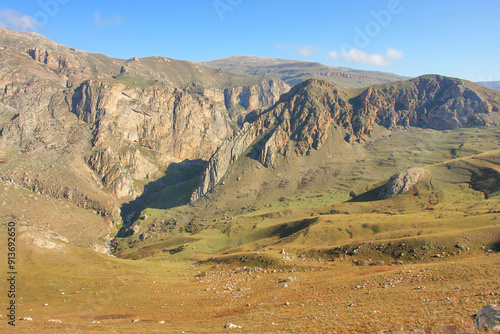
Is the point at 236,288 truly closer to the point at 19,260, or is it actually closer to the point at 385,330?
the point at 385,330

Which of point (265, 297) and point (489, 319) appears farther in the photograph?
point (265, 297)

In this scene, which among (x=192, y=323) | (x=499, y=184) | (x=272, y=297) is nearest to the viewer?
(x=192, y=323)

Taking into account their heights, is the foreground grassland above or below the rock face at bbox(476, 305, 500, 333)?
below

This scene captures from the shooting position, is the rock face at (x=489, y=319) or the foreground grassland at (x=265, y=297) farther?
the foreground grassland at (x=265, y=297)

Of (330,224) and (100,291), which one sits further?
(330,224)

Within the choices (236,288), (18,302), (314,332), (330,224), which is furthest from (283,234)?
(314,332)

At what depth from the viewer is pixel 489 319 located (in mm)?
21172

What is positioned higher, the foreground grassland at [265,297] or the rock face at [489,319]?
the rock face at [489,319]

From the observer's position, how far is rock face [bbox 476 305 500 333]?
20.5m

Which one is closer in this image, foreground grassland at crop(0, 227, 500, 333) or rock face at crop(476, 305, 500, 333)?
rock face at crop(476, 305, 500, 333)

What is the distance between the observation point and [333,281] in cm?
5653

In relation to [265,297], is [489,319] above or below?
above

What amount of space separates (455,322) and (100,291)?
69569 millimetres

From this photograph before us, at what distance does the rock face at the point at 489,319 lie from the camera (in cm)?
2052
